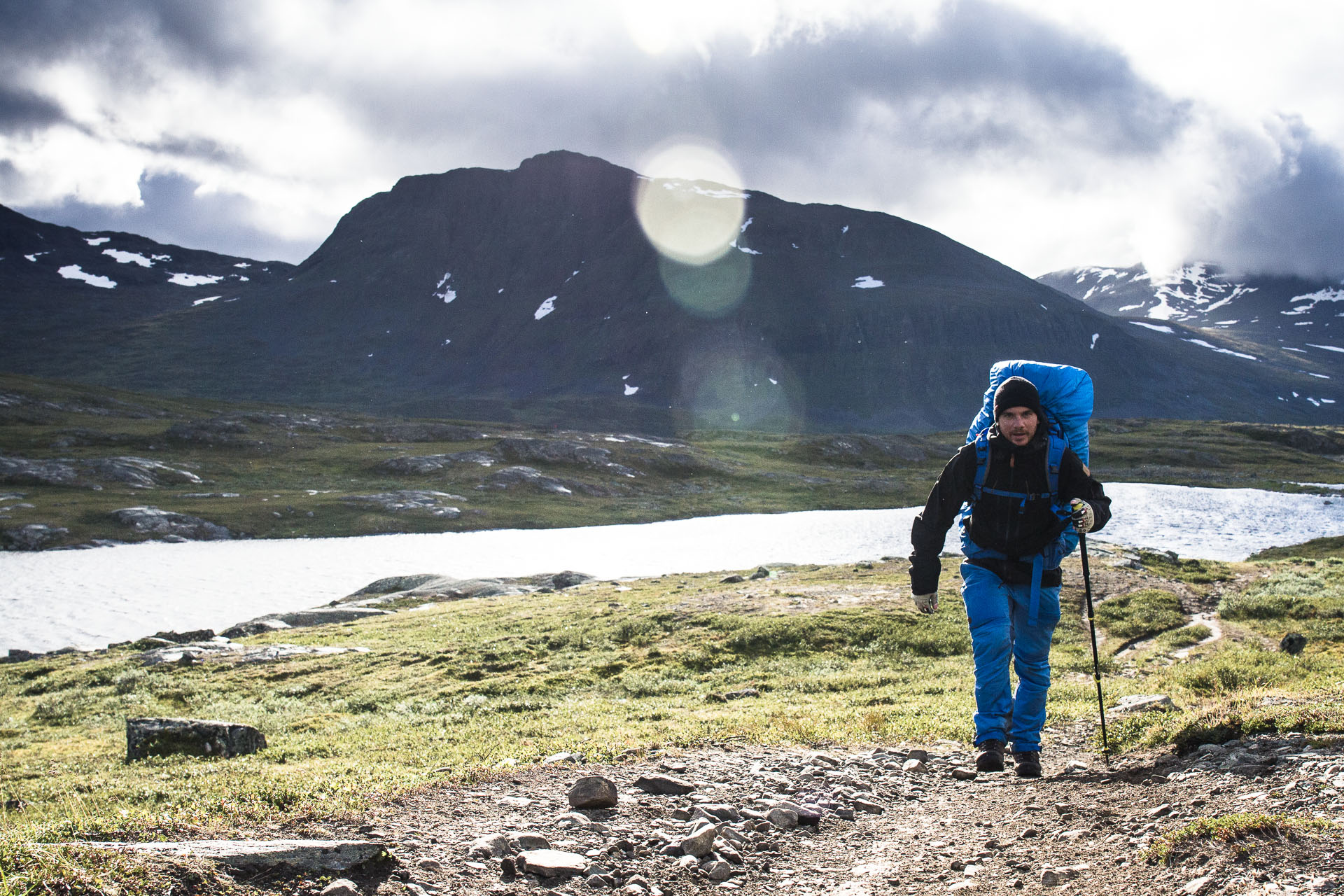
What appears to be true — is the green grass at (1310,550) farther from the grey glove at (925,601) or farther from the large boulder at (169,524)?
the large boulder at (169,524)

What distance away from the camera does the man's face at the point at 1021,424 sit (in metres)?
9.08

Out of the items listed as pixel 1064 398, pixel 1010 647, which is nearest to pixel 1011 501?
pixel 1064 398

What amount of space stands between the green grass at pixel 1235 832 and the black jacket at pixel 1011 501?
140 inches

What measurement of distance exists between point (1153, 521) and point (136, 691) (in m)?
→ 91.9

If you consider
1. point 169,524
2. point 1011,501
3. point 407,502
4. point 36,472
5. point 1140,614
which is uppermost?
point 36,472

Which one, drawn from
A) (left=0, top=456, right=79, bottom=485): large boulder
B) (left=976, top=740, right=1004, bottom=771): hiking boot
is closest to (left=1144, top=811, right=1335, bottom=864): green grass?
(left=976, top=740, right=1004, bottom=771): hiking boot

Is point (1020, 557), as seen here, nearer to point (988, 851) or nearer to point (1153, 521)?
point (988, 851)

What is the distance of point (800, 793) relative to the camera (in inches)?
351

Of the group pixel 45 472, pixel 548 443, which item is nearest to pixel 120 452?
pixel 45 472

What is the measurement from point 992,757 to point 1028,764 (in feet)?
1.40

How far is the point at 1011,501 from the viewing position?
9211 millimetres

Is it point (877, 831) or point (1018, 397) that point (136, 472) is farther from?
point (1018, 397)

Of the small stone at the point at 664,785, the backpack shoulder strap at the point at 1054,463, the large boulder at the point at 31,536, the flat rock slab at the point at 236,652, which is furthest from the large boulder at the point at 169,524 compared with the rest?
the backpack shoulder strap at the point at 1054,463

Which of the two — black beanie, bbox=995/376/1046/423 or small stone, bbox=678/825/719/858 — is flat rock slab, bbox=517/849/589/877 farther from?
black beanie, bbox=995/376/1046/423
